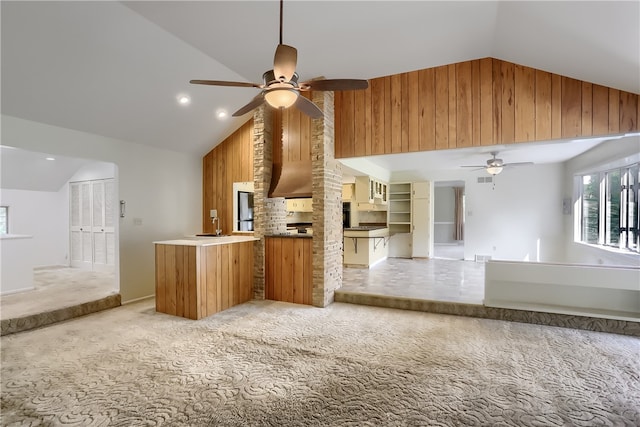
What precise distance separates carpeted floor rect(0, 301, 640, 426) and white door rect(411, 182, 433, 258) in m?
4.78

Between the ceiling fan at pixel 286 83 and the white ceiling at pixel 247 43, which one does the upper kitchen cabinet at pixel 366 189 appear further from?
the ceiling fan at pixel 286 83

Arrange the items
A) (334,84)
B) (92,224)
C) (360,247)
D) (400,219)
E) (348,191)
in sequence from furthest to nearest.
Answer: (400,219), (348,191), (360,247), (92,224), (334,84)

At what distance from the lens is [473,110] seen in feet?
13.7

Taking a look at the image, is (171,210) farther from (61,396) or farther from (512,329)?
(512,329)

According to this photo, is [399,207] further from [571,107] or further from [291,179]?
[571,107]

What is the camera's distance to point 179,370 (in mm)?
2807

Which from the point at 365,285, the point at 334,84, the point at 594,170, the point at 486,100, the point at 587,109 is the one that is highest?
the point at 486,100

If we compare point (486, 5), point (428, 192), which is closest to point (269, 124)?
point (486, 5)

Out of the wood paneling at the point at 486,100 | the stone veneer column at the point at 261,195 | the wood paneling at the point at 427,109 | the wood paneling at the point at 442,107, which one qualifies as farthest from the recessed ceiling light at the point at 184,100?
the wood paneling at the point at 486,100

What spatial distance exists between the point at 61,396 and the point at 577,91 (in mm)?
6038

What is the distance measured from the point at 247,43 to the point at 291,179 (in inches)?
83.5

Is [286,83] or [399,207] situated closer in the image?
[286,83]

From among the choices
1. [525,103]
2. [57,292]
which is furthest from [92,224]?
[525,103]

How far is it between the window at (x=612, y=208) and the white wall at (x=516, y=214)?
784 mm
